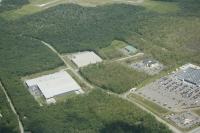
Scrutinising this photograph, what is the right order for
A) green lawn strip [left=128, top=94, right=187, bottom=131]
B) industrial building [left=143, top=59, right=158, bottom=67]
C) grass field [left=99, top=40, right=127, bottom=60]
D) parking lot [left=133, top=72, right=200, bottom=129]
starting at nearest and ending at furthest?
parking lot [left=133, top=72, right=200, bottom=129], green lawn strip [left=128, top=94, right=187, bottom=131], industrial building [left=143, top=59, right=158, bottom=67], grass field [left=99, top=40, right=127, bottom=60]

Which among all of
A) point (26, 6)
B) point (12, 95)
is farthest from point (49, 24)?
point (12, 95)

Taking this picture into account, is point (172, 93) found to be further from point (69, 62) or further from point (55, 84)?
point (69, 62)

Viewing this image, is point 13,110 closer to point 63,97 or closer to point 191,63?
point 63,97

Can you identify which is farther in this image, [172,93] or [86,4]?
[86,4]

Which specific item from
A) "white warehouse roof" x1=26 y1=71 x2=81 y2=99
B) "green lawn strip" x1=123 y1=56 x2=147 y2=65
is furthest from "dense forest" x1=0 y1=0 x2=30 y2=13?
"green lawn strip" x1=123 y1=56 x2=147 y2=65

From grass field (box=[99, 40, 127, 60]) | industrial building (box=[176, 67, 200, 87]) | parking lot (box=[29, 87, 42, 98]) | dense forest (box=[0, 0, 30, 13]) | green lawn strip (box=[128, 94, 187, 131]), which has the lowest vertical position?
green lawn strip (box=[128, 94, 187, 131])

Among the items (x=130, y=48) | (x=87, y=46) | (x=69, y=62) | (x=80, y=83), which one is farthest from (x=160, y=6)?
(x=80, y=83)

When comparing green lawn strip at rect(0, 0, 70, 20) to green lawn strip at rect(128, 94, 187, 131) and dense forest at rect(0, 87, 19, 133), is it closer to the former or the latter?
dense forest at rect(0, 87, 19, 133)
